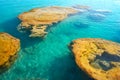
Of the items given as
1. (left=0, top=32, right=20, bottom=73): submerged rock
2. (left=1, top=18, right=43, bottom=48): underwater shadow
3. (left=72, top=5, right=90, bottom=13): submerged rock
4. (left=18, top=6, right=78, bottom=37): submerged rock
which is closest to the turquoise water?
(left=1, top=18, right=43, bottom=48): underwater shadow

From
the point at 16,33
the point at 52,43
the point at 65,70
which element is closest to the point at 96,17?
the point at 52,43

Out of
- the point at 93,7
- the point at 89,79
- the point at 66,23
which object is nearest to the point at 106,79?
the point at 89,79

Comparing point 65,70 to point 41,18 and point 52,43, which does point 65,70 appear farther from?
point 41,18

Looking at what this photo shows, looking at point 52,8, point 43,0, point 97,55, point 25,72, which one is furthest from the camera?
point 43,0

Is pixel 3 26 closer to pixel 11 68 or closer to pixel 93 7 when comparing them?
pixel 11 68

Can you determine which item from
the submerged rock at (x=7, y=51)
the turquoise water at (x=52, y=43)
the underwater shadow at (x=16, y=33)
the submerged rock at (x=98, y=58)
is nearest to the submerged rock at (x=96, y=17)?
the turquoise water at (x=52, y=43)

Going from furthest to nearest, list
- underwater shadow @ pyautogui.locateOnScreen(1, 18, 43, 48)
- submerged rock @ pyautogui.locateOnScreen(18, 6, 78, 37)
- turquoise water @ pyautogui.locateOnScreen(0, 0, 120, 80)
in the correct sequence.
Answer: submerged rock @ pyautogui.locateOnScreen(18, 6, 78, 37) → underwater shadow @ pyautogui.locateOnScreen(1, 18, 43, 48) → turquoise water @ pyautogui.locateOnScreen(0, 0, 120, 80)

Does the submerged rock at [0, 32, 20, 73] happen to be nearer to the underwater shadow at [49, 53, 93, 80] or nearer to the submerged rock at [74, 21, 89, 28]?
the underwater shadow at [49, 53, 93, 80]
